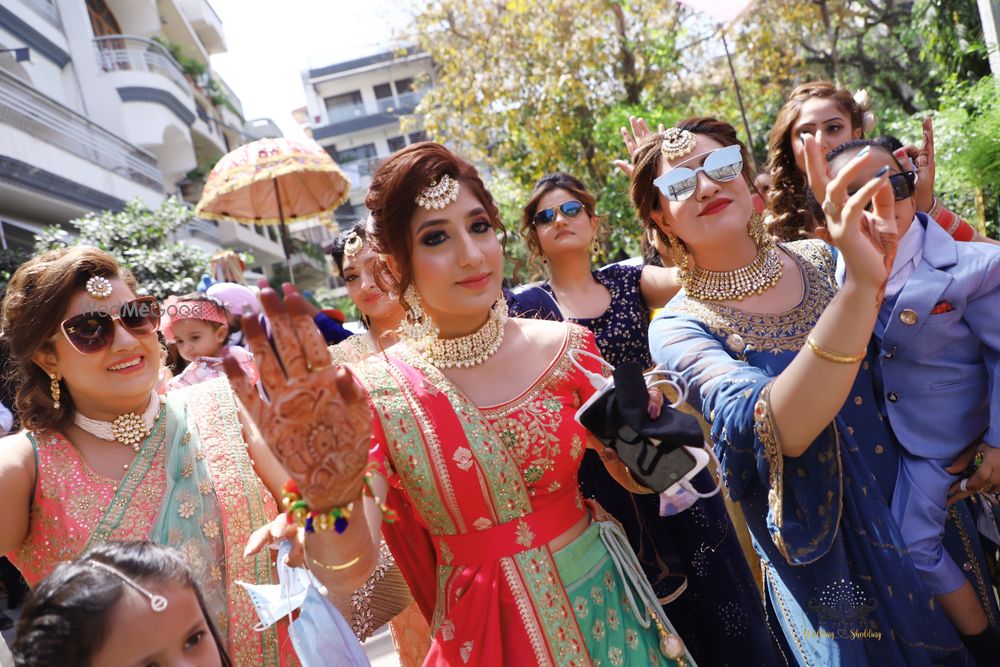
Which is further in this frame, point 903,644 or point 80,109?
point 80,109

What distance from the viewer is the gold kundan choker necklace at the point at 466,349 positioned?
2.08 m

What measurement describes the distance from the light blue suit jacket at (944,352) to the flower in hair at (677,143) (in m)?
0.69

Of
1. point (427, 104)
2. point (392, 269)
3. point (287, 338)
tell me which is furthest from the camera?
point (427, 104)

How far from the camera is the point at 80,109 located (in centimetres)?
1797

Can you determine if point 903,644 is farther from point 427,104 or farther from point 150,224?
point 427,104

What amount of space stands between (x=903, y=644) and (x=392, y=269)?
1553mm

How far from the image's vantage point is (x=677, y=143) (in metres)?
2.40

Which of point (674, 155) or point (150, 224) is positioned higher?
point (150, 224)

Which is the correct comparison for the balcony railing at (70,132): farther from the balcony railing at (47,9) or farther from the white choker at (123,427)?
the white choker at (123,427)

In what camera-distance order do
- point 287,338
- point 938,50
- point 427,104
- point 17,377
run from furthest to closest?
point 427,104 < point 938,50 < point 17,377 < point 287,338

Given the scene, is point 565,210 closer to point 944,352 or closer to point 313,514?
point 944,352

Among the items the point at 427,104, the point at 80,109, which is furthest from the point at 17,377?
the point at 80,109

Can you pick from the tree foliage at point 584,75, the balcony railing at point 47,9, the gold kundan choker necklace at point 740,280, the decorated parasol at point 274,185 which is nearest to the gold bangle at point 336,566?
the gold kundan choker necklace at point 740,280

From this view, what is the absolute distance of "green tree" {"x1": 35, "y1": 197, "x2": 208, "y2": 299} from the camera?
8.92 m
